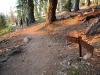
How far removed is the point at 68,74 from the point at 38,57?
281 centimetres

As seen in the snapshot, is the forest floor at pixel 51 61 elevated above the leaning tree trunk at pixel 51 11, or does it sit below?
below

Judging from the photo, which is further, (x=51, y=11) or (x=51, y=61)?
(x=51, y=11)

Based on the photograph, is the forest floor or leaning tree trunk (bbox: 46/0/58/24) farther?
leaning tree trunk (bbox: 46/0/58/24)

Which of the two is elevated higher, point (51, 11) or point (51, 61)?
point (51, 11)

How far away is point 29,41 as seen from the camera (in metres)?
12.7

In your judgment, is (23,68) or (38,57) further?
(38,57)

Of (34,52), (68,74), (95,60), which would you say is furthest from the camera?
(34,52)

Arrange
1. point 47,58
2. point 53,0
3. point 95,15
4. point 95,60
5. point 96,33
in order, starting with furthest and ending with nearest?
1. point 53,0
2. point 95,15
3. point 96,33
4. point 47,58
5. point 95,60

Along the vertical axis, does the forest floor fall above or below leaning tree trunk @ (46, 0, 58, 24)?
below

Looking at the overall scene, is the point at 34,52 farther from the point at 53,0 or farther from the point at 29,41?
the point at 53,0

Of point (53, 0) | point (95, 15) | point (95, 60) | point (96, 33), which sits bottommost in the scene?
point (95, 60)

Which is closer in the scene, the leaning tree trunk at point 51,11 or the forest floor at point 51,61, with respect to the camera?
the forest floor at point 51,61

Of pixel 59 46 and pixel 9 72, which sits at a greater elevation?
pixel 59 46

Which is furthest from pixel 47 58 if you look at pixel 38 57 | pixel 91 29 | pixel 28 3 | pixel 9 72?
pixel 28 3
